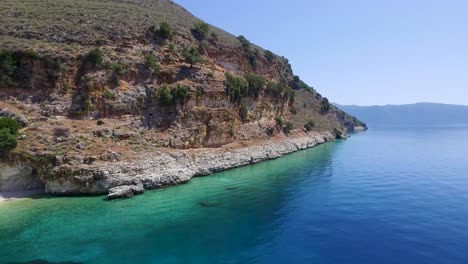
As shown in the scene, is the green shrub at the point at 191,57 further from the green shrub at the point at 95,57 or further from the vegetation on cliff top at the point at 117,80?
the green shrub at the point at 95,57

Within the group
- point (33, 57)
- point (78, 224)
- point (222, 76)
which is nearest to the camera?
point (78, 224)

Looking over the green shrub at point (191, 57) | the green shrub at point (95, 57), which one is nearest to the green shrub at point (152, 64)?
the green shrub at point (191, 57)

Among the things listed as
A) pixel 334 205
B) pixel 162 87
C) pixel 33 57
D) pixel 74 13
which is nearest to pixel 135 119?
pixel 162 87

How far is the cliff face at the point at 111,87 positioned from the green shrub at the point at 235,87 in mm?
216

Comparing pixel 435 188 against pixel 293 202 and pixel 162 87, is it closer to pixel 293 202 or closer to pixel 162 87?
pixel 293 202

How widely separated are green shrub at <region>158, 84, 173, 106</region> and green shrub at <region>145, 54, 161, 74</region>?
3208 millimetres

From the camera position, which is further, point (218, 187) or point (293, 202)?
point (218, 187)

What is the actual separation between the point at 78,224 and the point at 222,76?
3880 centimetres

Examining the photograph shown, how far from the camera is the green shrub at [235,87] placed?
56.6 m

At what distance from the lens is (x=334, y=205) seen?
29.5 metres

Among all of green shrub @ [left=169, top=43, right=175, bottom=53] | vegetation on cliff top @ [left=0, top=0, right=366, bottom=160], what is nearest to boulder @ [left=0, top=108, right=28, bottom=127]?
vegetation on cliff top @ [left=0, top=0, right=366, bottom=160]

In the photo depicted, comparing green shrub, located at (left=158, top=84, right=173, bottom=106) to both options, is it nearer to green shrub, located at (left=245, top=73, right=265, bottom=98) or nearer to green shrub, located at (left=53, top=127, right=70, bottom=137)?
green shrub, located at (left=53, top=127, right=70, bottom=137)

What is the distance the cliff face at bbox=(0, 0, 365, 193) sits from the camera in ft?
123

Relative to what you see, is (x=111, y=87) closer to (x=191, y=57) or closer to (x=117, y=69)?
(x=117, y=69)
